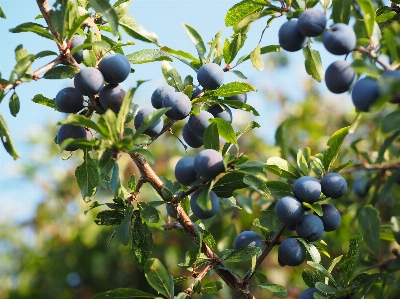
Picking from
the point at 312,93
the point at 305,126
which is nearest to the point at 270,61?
the point at 312,93

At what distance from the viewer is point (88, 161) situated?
4.33 feet

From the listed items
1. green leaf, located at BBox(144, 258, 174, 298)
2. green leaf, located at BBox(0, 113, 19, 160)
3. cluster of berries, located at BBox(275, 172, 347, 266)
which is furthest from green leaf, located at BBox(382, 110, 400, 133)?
green leaf, located at BBox(0, 113, 19, 160)

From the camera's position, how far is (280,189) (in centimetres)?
137

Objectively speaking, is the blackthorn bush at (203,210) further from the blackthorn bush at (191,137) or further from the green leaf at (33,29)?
the green leaf at (33,29)

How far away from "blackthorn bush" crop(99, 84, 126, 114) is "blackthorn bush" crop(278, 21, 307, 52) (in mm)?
437

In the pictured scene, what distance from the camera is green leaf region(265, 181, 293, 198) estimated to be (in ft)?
4.45

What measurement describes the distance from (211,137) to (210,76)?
209 mm

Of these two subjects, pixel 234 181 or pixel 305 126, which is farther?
pixel 305 126

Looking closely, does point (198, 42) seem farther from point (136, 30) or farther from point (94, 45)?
point (94, 45)

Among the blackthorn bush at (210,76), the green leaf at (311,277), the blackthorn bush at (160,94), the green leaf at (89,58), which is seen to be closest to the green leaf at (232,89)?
the blackthorn bush at (210,76)

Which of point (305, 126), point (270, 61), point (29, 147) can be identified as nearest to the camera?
point (305, 126)

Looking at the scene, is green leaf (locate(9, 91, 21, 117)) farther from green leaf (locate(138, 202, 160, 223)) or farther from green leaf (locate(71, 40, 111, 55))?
green leaf (locate(138, 202, 160, 223))

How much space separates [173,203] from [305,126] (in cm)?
268

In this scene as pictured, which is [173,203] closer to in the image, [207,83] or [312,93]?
[207,83]
